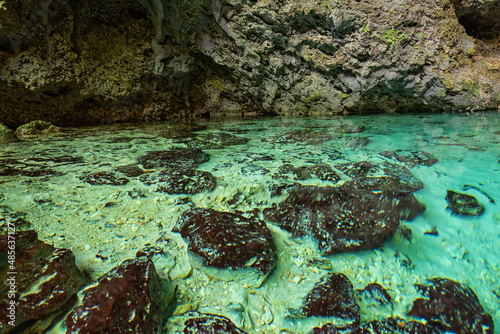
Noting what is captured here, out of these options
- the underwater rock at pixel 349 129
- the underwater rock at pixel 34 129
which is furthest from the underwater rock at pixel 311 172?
the underwater rock at pixel 34 129

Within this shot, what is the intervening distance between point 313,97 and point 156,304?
7.01m

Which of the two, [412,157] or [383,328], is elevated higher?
[412,157]

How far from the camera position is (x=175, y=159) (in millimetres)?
3029

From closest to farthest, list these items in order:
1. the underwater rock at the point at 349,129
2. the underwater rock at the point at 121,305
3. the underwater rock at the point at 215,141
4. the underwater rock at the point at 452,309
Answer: the underwater rock at the point at 121,305 → the underwater rock at the point at 452,309 → the underwater rock at the point at 215,141 → the underwater rock at the point at 349,129

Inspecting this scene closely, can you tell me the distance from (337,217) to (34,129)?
711cm

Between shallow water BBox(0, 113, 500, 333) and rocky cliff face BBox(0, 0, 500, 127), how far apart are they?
3379 millimetres

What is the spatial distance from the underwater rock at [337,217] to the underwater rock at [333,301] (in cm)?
27

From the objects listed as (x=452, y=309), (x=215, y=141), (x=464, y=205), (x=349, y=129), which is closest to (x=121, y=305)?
(x=452, y=309)

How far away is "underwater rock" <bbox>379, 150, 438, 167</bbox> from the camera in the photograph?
2710 mm

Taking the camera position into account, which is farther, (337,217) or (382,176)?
(382,176)

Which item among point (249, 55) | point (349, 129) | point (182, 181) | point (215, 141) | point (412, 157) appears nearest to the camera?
point (182, 181)

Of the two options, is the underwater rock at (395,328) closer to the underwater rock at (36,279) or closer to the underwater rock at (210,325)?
the underwater rock at (210,325)

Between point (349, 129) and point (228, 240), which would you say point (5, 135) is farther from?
point (349, 129)

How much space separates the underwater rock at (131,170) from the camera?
256 cm
